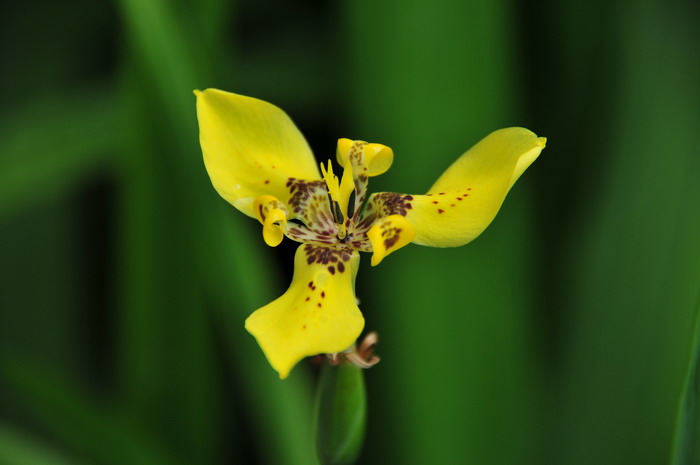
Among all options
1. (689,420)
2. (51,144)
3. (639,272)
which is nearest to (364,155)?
(689,420)

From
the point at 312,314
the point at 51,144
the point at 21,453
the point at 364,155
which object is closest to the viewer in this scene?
the point at 312,314

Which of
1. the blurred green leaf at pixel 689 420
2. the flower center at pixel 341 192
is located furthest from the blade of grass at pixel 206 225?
the blurred green leaf at pixel 689 420

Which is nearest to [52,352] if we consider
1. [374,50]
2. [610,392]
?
[374,50]

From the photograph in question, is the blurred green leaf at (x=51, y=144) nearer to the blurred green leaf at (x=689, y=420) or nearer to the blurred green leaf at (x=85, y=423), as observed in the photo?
the blurred green leaf at (x=85, y=423)

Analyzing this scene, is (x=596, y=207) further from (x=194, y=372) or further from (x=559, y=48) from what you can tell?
(x=194, y=372)

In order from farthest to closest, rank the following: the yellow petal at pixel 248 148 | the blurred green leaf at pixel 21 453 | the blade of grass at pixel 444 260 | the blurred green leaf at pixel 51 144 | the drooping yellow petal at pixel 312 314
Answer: the blurred green leaf at pixel 51 144 < the blade of grass at pixel 444 260 < the blurred green leaf at pixel 21 453 < the yellow petal at pixel 248 148 < the drooping yellow petal at pixel 312 314

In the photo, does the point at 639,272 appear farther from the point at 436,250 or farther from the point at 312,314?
the point at 312,314
